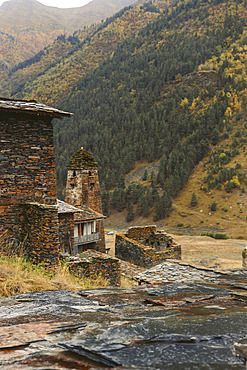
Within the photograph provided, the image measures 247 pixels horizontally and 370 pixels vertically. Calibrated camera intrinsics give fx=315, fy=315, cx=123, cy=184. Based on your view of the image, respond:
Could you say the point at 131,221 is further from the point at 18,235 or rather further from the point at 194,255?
the point at 18,235

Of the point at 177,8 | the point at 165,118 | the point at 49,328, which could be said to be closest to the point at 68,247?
the point at 49,328

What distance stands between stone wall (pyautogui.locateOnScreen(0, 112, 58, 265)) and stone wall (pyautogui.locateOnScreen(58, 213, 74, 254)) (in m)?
7.38

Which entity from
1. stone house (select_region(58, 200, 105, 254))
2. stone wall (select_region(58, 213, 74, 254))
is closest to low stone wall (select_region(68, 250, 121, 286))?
stone wall (select_region(58, 213, 74, 254))

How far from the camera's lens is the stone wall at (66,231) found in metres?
16.8

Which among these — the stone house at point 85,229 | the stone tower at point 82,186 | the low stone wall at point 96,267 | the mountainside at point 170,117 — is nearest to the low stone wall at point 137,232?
the stone house at point 85,229

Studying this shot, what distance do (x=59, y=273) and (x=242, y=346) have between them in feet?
24.2

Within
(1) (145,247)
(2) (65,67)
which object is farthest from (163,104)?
(1) (145,247)

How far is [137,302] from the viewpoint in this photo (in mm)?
4875

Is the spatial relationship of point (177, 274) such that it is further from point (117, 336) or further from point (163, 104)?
point (163, 104)

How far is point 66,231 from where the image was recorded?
1728 centimetres

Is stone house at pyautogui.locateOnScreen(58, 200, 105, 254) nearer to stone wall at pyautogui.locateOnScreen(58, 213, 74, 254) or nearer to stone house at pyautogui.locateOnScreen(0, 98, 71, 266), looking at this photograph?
stone wall at pyautogui.locateOnScreen(58, 213, 74, 254)

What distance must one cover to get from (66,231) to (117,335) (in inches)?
590

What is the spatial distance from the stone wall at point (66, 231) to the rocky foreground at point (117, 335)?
11920mm

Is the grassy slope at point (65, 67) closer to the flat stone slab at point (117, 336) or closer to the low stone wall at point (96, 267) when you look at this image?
the low stone wall at point (96, 267)
